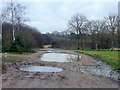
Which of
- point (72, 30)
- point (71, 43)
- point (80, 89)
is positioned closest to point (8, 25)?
point (72, 30)

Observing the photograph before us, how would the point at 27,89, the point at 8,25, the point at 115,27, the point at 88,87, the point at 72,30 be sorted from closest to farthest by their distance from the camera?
the point at 27,89 < the point at 88,87 < the point at 8,25 < the point at 115,27 < the point at 72,30

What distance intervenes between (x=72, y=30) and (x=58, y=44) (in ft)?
33.4

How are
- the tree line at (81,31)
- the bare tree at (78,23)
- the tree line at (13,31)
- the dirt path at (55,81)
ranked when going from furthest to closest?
the bare tree at (78,23), the tree line at (81,31), the tree line at (13,31), the dirt path at (55,81)

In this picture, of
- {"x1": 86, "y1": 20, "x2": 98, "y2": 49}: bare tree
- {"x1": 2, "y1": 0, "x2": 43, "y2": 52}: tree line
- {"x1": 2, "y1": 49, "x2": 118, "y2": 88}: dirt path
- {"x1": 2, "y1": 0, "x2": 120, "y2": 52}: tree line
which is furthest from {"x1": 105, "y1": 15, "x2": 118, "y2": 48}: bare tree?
{"x1": 2, "y1": 49, "x2": 118, "y2": 88}: dirt path

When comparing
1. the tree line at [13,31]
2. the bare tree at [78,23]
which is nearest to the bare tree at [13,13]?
the tree line at [13,31]

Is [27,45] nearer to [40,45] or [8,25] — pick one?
[8,25]

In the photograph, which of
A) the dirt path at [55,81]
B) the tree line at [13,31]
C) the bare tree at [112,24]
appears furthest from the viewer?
the bare tree at [112,24]

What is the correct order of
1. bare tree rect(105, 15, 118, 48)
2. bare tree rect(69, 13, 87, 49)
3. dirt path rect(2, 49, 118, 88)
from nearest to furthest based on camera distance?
dirt path rect(2, 49, 118, 88) → bare tree rect(105, 15, 118, 48) → bare tree rect(69, 13, 87, 49)

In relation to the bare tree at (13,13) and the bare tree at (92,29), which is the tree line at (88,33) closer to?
the bare tree at (92,29)

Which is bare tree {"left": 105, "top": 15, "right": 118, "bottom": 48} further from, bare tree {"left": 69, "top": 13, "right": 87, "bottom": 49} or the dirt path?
the dirt path

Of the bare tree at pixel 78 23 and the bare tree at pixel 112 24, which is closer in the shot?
the bare tree at pixel 112 24

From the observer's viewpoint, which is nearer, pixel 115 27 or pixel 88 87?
pixel 88 87

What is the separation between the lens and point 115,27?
2927 cm

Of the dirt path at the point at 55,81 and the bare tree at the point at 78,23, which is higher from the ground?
the bare tree at the point at 78,23
